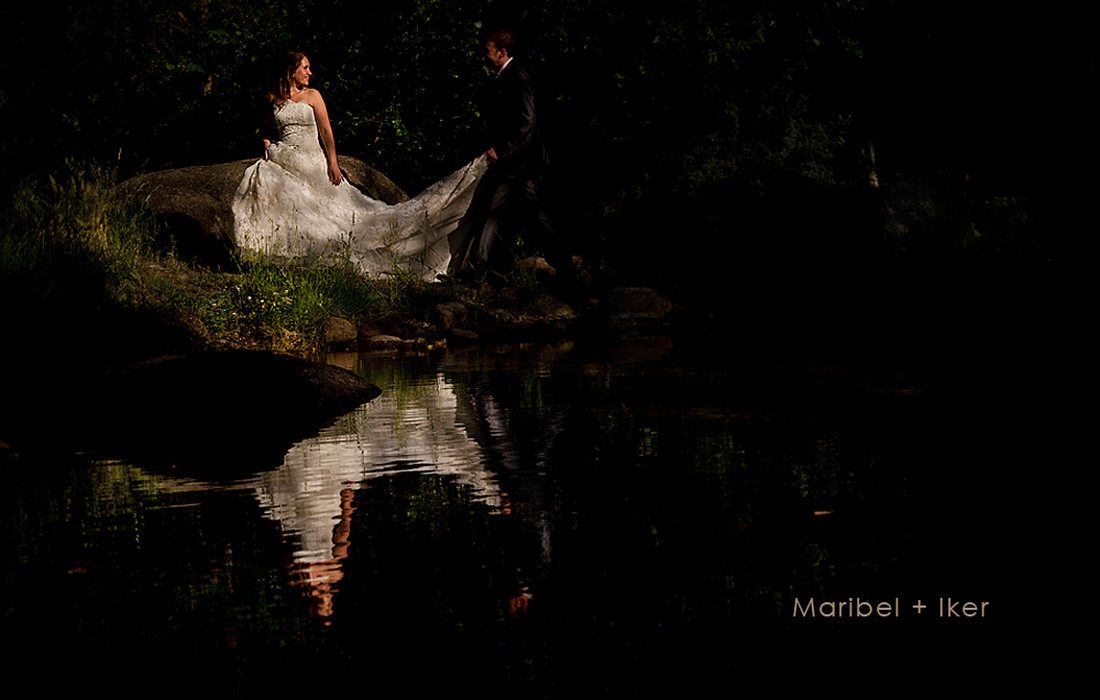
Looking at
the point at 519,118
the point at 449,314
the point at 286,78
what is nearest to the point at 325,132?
the point at 286,78

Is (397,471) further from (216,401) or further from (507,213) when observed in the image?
(507,213)

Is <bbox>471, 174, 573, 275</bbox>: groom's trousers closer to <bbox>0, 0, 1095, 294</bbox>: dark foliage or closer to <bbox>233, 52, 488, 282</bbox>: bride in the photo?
<bbox>233, 52, 488, 282</bbox>: bride

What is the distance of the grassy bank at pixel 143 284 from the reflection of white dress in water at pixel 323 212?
0.89m

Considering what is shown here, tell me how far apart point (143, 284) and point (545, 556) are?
1002 cm

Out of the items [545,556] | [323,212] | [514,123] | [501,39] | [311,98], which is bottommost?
[545,556]

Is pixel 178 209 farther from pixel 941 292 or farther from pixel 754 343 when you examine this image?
pixel 941 292

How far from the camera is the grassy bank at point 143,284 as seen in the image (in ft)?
39.7

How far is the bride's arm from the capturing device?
1656cm

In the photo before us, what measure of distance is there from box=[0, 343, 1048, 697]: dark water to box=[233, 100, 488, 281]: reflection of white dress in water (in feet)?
29.2

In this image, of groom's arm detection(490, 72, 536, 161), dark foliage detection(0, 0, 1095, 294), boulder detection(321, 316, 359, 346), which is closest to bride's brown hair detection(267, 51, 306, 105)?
dark foliage detection(0, 0, 1095, 294)

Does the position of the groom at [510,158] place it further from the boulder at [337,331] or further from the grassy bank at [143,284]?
the boulder at [337,331]

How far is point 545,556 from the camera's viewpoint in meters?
4.66

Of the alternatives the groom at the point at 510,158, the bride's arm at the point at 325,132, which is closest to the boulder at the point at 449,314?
the groom at the point at 510,158

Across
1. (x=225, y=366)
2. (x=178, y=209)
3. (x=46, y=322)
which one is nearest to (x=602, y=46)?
(x=178, y=209)
